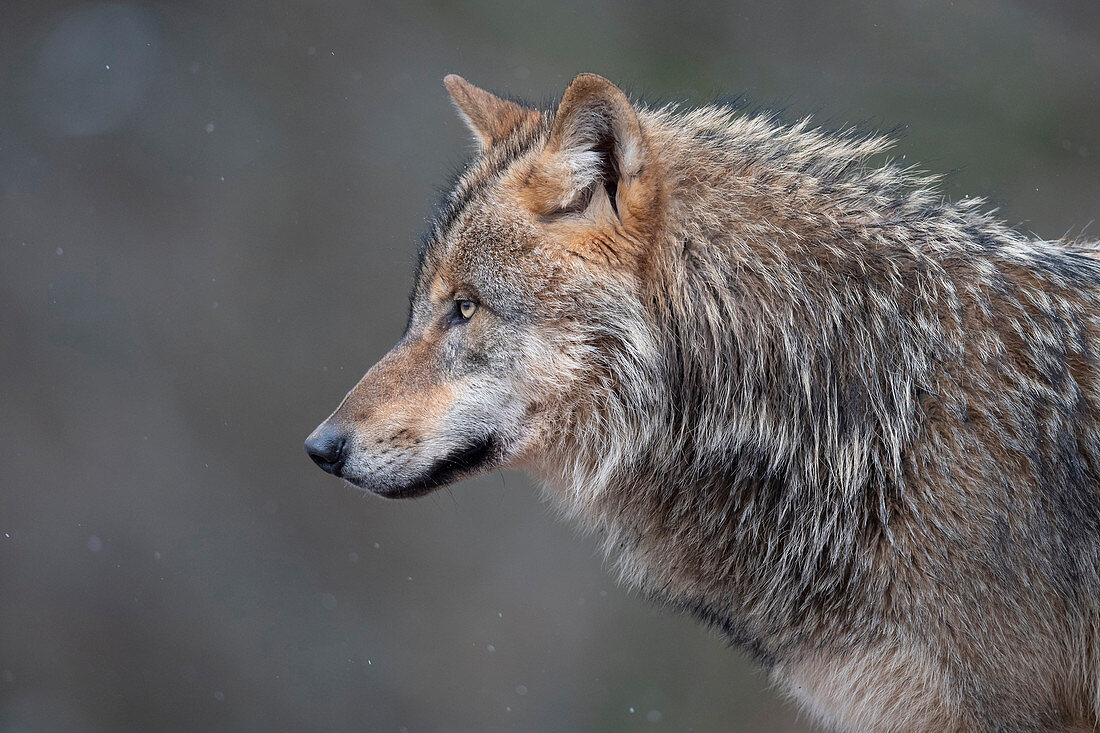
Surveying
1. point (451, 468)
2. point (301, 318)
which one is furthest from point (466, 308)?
point (301, 318)

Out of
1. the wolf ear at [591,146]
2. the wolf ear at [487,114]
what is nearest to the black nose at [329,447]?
the wolf ear at [591,146]

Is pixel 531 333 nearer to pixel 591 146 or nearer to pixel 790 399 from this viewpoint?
pixel 591 146

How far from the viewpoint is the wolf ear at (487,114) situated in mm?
2462

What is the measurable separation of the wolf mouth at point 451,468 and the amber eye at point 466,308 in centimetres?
32

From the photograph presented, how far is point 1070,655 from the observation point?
1.80 meters

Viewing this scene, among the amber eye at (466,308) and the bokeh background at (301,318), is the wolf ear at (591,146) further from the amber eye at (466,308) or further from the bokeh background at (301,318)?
the bokeh background at (301,318)

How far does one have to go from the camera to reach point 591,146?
6.55ft

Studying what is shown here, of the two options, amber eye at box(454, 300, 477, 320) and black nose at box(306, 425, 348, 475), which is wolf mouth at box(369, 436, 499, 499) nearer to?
black nose at box(306, 425, 348, 475)

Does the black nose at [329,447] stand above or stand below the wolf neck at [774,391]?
below

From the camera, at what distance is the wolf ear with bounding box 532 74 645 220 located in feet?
6.21

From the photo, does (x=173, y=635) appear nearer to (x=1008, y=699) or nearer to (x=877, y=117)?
(x=1008, y=699)

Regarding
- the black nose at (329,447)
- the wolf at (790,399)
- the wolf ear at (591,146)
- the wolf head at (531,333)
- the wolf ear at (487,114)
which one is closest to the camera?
the wolf at (790,399)

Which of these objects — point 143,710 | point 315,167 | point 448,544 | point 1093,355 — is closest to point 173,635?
point 143,710

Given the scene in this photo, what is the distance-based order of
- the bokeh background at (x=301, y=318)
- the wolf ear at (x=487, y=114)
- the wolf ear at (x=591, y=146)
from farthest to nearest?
1. the bokeh background at (x=301, y=318)
2. the wolf ear at (x=487, y=114)
3. the wolf ear at (x=591, y=146)
